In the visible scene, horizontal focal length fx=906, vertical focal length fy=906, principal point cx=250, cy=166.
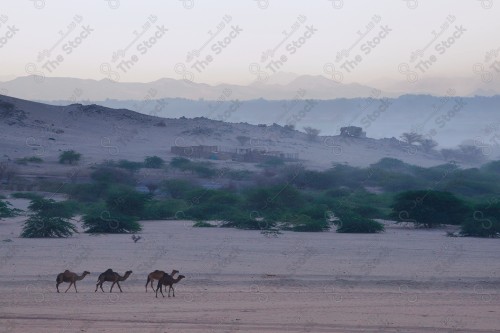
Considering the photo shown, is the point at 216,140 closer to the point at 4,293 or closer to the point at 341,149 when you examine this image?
the point at 341,149

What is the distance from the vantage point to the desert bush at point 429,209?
32.2 metres

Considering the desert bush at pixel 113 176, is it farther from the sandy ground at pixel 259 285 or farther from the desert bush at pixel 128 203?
the sandy ground at pixel 259 285

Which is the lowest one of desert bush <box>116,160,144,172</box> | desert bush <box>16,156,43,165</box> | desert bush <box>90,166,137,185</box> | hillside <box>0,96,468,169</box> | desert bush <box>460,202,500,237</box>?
desert bush <box>460,202,500,237</box>

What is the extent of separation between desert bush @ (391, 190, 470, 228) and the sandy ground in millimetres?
5777

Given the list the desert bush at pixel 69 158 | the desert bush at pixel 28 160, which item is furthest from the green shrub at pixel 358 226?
the desert bush at pixel 69 158

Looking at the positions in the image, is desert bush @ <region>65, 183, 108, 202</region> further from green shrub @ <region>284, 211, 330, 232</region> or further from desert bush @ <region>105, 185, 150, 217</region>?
green shrub @ <region>284, 211, 330, 232</region>

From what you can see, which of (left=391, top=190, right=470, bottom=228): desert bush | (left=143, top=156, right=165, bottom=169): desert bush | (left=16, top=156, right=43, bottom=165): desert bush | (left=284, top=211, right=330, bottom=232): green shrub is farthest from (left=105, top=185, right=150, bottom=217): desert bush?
(left=143, top=156, right=165, bottom=169): desert bush

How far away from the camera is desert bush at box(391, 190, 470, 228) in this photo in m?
32.2

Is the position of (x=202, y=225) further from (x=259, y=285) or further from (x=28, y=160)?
(x=28, y=160)

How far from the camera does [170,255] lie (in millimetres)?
21203

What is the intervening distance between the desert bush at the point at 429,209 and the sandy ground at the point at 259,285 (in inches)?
227

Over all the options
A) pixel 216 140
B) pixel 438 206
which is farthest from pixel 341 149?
pixel 438 206

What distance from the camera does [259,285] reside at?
652 inches

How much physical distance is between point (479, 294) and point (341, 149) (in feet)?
272
